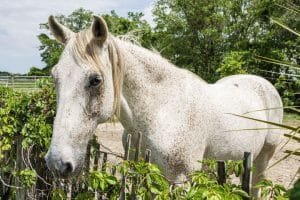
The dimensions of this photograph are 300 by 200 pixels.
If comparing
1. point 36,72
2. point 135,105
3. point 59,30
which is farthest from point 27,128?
point 36,72

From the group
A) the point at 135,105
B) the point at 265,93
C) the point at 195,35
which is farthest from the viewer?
the point at 195,35

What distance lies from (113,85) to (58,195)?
946 mm

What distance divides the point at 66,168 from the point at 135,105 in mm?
911

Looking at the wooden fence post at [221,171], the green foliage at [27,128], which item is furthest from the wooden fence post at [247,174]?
the green foliage at [27,128]

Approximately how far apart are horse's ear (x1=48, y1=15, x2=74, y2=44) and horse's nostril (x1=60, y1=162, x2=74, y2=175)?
46.5 inches

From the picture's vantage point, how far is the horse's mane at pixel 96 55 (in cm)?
316

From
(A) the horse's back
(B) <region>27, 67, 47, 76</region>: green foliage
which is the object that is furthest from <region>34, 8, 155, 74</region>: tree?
(A) the horse's back

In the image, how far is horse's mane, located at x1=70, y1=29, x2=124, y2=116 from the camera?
3164mm

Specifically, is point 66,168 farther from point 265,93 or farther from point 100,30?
point 265,93

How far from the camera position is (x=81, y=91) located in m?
3.04

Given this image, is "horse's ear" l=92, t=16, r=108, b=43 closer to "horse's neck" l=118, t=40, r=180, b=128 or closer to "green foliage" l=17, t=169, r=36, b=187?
"horse's neck" l=118, t=40, r=180, b=128

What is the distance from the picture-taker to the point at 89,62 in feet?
10.3

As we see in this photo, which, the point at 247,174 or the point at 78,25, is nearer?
the point at 247,174

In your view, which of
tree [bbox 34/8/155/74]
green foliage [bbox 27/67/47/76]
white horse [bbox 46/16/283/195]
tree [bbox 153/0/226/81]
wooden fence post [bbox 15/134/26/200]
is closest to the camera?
white horse [bbox 46/16/283/195]
